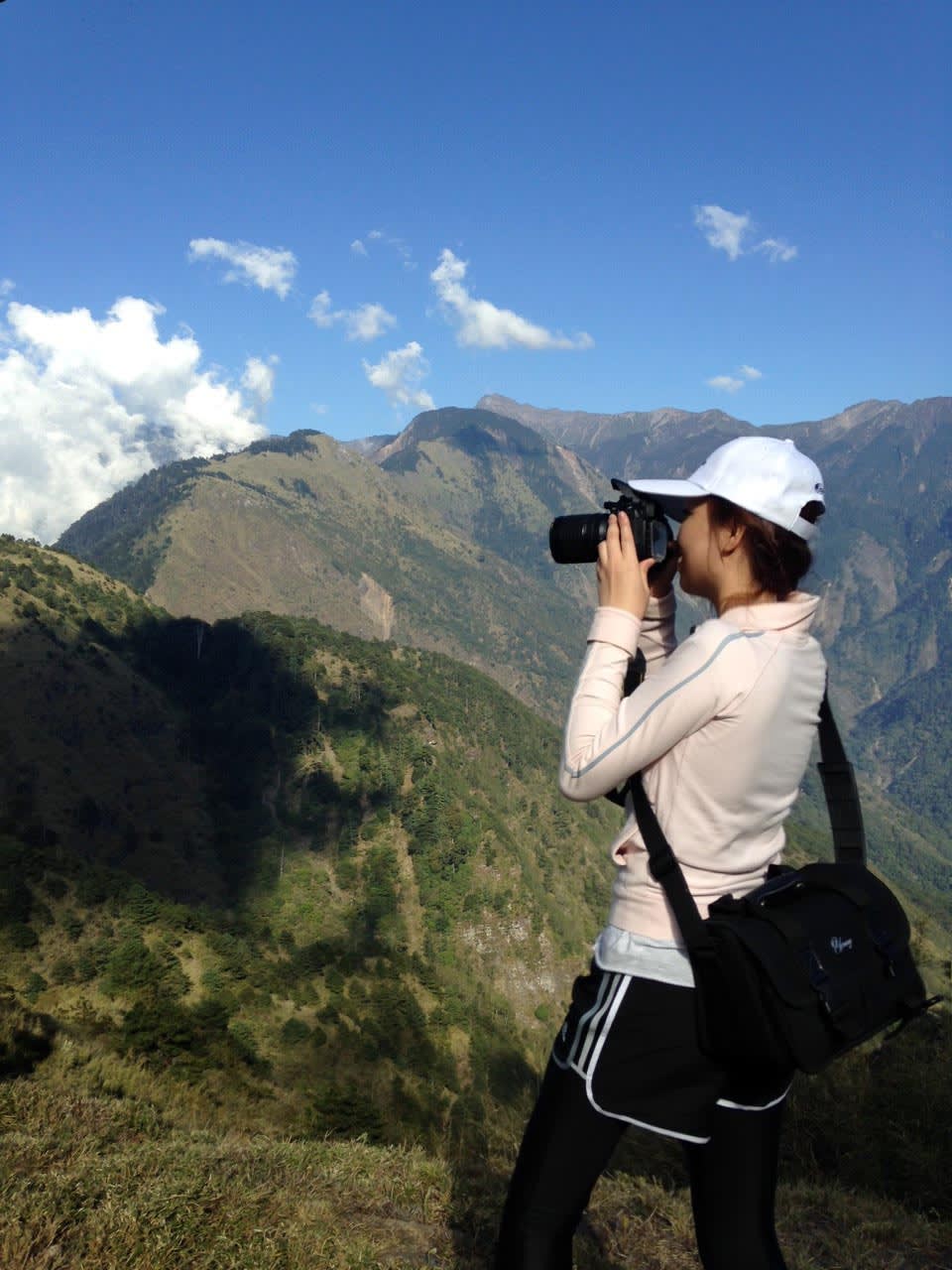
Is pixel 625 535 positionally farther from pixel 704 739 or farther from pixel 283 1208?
pixel 283 1208

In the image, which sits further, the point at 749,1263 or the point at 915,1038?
the point at 915,1038

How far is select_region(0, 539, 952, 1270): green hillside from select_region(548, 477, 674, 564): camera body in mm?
3577

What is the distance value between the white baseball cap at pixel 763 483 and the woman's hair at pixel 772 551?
34 mm

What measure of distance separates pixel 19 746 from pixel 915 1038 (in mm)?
99453

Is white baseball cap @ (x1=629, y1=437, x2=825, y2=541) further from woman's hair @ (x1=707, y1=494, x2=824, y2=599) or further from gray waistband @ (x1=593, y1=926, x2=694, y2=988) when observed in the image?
gray waistband @ (x1=593, y1=926, x2=694, y2=988)

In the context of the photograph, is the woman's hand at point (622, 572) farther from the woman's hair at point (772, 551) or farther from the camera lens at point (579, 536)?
the woman's hair at point (772, 551)

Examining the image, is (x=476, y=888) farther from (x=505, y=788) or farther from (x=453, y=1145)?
(x=453, y=1145)

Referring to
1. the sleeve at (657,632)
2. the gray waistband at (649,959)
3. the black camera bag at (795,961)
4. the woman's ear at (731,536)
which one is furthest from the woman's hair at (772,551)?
the gray waistband at (649,959)

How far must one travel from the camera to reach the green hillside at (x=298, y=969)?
4.77 m

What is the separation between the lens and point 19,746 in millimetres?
96125

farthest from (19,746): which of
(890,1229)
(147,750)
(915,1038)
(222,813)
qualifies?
(890,1229)

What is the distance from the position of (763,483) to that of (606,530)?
57 cm

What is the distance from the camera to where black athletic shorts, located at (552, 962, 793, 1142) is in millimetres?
2555

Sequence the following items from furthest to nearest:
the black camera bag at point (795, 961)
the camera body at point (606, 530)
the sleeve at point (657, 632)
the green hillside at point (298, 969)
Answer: the green hillside at point (298, 969) → the sleeve at point (657, 632) → the camera body at point (606, 530) → the black camera bag at point (795, 961)
